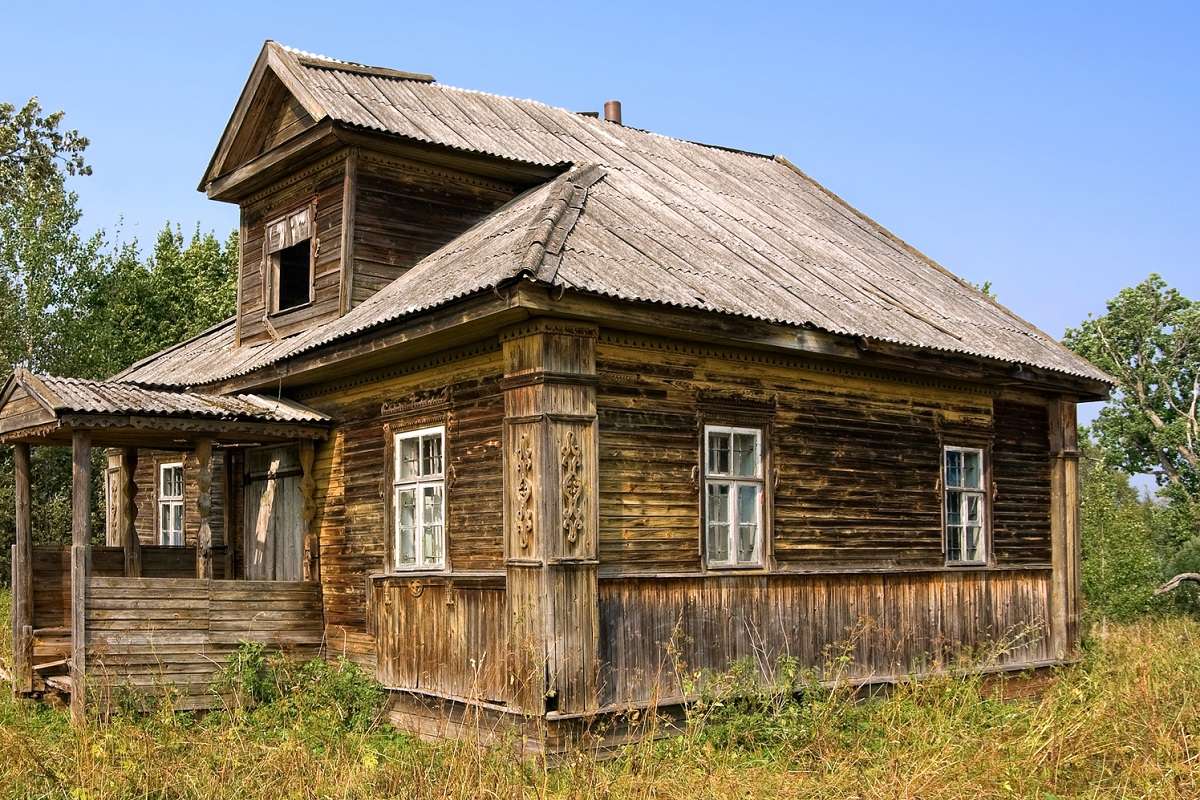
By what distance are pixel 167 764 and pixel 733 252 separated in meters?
7.04

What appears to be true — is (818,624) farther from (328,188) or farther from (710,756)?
(328,188)

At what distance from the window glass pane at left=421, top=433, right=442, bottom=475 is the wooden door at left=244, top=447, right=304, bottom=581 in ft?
7.72

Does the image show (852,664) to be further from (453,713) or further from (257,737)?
(257,737)

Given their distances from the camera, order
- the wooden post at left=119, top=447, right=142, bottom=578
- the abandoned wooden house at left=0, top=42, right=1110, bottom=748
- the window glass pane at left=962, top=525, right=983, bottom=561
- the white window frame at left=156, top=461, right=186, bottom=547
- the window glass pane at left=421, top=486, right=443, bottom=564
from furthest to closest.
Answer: the white window frame at left=156, top=461, right=186, bottom=547, the window glass pane at left=962, top=525, right=983, bottom=561, the wooden post at left=119, top=447, right=142, bottom=578, the window glass pane at left=421, top=486, right=443, bottom=564, the abandoned wooden house at left=0, top=42, right=1110, bottom=748

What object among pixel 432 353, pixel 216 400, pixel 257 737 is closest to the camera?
pixel 257 737

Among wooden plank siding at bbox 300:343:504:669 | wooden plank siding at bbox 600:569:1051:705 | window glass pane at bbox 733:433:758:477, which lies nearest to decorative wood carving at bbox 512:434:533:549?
wooden plank siding at bbox 300:343:504:669

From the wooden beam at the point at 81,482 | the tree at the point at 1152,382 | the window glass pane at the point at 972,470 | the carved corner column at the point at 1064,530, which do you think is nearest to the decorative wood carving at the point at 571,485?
the wooden beam at the point at 81,482

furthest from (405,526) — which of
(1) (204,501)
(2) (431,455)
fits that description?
(1) (204,501)

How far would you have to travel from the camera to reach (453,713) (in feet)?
33.4

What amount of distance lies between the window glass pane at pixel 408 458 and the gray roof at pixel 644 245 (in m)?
1.18

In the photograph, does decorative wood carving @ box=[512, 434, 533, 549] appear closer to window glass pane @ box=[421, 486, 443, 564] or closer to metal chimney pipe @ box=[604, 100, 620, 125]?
window glass pane @ box=[421, 486, 443, 564]

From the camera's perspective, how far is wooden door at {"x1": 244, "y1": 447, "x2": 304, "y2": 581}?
12883 millimetres

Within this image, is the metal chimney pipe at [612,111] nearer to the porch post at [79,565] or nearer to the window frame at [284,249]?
the window frame at [284,249]

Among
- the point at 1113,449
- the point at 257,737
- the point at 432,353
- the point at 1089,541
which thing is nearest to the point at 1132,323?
the point at 1113,449
